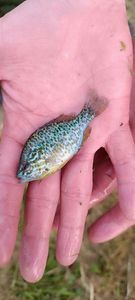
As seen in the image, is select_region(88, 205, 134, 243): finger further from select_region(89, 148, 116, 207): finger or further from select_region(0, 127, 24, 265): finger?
select_region(0, 127, 24, 265): finger

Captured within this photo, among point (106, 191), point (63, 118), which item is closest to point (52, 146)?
point (63, 118)

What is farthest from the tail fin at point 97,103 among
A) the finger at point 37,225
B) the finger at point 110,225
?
the finger at point 110,225

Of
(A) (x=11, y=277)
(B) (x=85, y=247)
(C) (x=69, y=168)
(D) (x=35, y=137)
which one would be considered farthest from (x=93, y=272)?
(D) (x=35, y=137)

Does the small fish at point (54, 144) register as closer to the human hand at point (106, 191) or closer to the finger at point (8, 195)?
the finger at point (8, 195)

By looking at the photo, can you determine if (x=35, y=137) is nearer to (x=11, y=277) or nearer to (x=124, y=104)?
(x=124, y=104)

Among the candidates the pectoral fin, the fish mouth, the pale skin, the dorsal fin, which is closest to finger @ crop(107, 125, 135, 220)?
the pale skin

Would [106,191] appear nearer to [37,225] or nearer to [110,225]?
[110,225]
